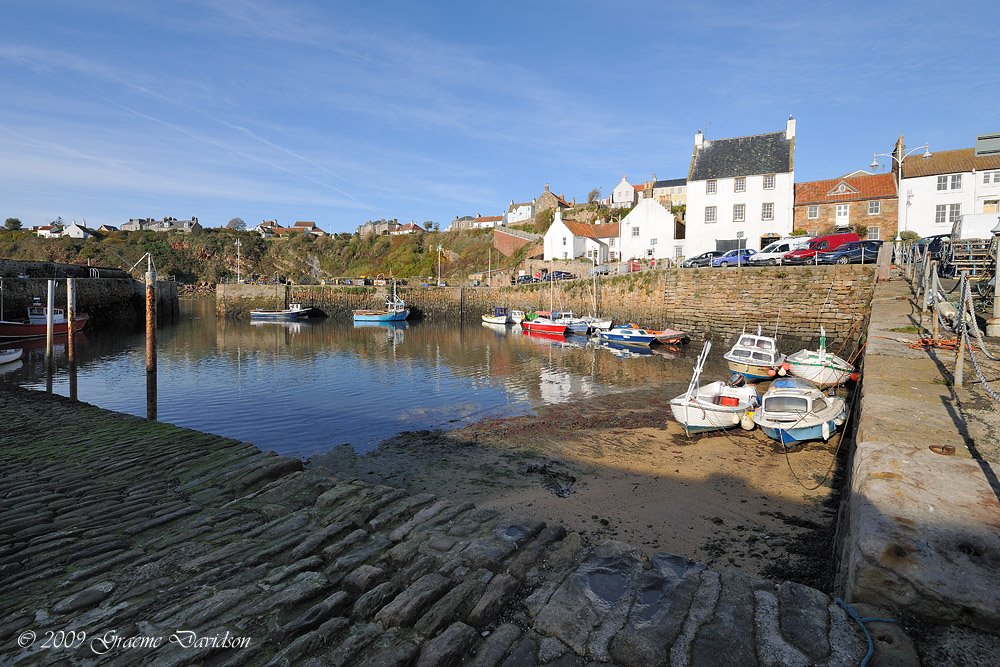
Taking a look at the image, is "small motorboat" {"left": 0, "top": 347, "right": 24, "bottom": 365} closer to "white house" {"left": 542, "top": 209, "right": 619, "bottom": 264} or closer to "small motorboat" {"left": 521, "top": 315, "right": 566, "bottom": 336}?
"small motorboat" {"left": 521, "top": 315, "right": 566, "bottom": 336}

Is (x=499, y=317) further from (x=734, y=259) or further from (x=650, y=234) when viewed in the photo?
(x=734, y=259)

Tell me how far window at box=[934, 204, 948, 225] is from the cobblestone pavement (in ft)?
154

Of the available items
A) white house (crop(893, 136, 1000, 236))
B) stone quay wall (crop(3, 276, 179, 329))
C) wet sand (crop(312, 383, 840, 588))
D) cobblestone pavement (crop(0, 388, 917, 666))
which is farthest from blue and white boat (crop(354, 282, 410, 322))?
cobblestone pavement (crop(0, 388, 917, 666))

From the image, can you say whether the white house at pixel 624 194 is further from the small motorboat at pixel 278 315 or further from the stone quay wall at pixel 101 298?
the stone quay wall at pixel 101 298

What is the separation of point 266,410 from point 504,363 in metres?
13.4

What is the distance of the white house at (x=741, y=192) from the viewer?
42094 mm

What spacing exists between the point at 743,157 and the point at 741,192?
11.1 ft

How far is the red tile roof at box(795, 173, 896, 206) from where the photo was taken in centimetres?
4191

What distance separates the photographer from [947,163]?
3919cm

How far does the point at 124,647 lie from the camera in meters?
3.93

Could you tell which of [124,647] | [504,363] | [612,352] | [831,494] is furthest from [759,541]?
[612,352]

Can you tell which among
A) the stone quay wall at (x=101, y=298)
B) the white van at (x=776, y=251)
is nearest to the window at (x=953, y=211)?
the white van at (x=776, y=251)

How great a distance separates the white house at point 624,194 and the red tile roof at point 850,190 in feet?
148

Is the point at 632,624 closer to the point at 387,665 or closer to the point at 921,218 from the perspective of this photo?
the point at 387,665
